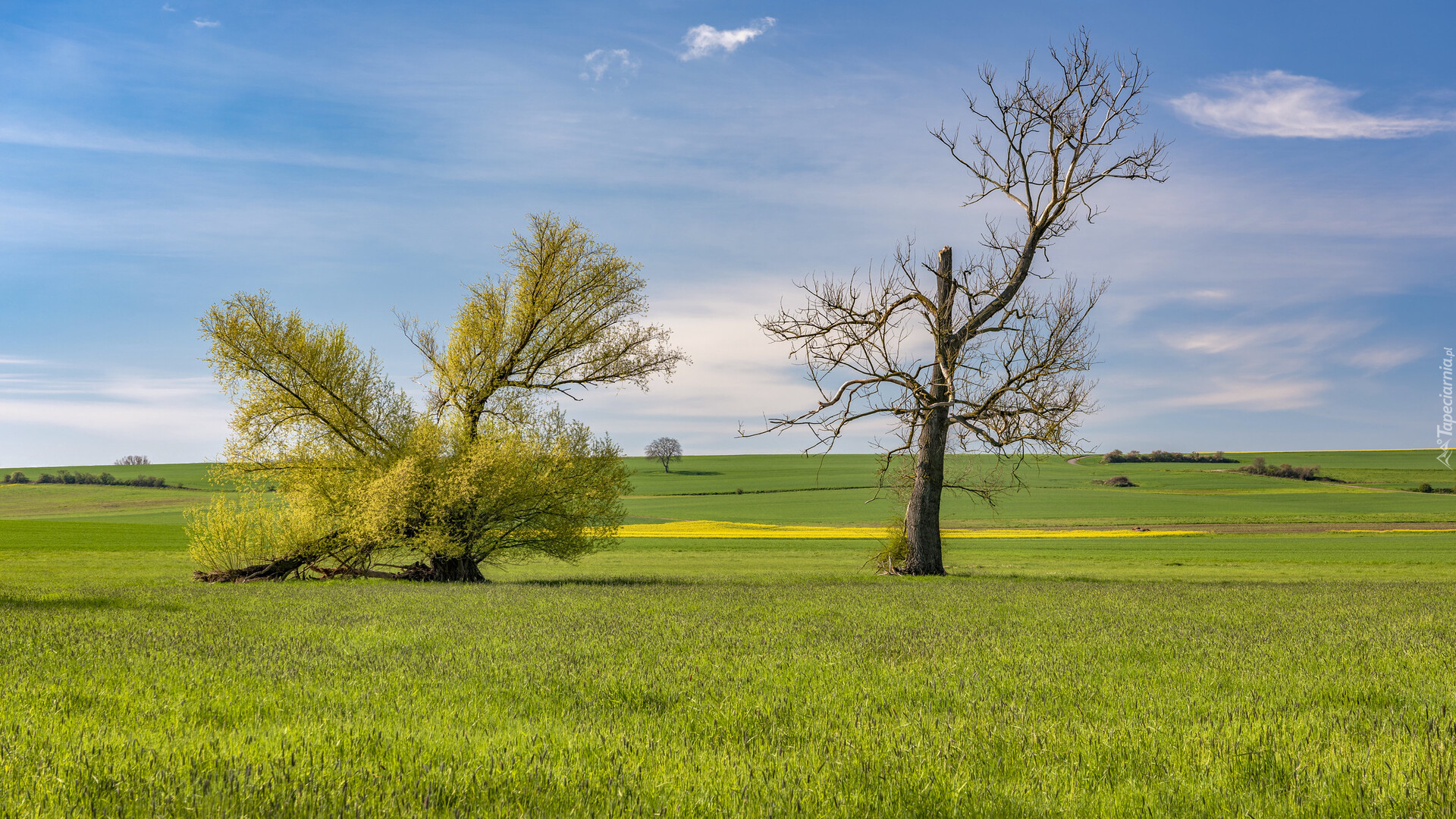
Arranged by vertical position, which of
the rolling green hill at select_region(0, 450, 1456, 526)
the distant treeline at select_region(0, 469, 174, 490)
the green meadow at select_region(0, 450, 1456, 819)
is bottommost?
the rolling green hill at select_region(0, 450, 1456, 526)

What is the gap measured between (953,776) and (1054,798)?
1.70ft

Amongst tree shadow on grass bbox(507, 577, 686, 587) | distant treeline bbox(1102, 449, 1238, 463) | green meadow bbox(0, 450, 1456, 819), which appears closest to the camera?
green meadow bbox(0, 450, 1456, 819)

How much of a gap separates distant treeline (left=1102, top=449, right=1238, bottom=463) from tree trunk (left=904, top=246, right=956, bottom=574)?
116023 mm

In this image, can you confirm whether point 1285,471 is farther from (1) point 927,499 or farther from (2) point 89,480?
(2) point 89,480

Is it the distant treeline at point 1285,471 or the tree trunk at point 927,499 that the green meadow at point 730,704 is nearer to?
the tree trunk at point 927,499

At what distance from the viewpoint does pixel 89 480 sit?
110125 mm

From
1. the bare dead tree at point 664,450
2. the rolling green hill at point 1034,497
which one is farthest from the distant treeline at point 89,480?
the bare dead tree at point 664,450

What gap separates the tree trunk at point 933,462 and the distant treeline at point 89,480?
111 m

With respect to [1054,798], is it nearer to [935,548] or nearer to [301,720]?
[301,720]

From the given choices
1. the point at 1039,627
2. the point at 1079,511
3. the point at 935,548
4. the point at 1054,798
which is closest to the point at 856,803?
the point at 1054,798

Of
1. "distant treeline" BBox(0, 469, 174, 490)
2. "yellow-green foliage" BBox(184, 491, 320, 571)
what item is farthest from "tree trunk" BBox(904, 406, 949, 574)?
"distant treeline" BBox(0, 469, 174, 490)

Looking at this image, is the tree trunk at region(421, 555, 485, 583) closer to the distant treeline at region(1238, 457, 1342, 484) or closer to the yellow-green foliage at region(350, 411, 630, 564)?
the yellow-green foliage at region(350, 411, 630, 564)

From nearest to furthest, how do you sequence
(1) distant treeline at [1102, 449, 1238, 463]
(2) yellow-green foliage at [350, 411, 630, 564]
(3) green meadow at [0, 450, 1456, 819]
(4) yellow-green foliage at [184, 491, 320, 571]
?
(3) green meadow at [0, 450, 1456, 819], (2) yellow-green foliage at [350, 411, 630, 564], (4) yellow-green foliage at [184, 491, 320, 571], (1) distant treeline at [1102, 449, 1238, 463]

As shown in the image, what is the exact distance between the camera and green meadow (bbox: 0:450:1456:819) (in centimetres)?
434
